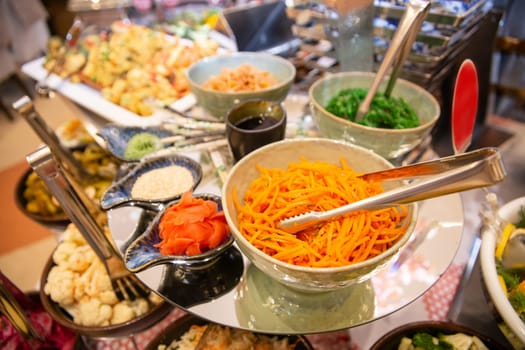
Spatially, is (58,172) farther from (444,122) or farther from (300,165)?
(444,122)

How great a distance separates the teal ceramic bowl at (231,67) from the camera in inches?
49.6

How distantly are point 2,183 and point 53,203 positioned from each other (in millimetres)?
1747

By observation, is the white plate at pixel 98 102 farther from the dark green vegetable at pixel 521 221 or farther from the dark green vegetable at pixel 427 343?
the dark green vegetable at pixel 521 221

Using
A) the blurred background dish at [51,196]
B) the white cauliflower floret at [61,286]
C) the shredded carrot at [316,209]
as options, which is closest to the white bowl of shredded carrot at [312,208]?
the shredded carrot at [316,209]

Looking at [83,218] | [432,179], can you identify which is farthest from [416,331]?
[83,218]

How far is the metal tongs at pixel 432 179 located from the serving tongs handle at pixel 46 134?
0.85 metres

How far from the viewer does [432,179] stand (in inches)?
23.0

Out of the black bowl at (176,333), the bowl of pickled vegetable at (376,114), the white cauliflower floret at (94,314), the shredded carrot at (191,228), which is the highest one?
the shredded carrot at (191,228)

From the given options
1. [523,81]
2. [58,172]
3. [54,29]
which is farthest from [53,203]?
[54,29]

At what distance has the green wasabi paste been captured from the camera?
3.89ft

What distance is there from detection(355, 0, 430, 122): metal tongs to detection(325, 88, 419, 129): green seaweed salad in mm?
28

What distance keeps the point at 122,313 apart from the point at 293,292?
0.56 meters

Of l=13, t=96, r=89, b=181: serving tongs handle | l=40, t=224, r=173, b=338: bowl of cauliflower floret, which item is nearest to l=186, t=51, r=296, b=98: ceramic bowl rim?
l=13, t=96, r=89, b=181: serving tongs handle

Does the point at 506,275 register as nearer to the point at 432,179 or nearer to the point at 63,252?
the point at 432,179
